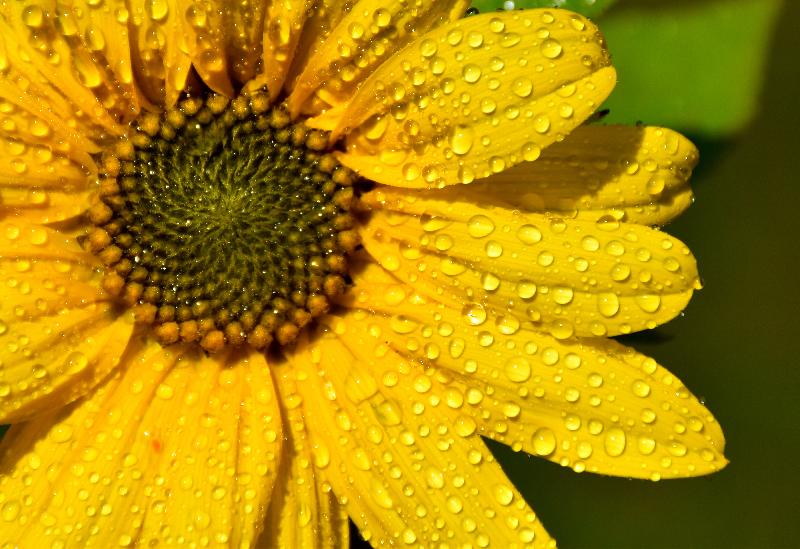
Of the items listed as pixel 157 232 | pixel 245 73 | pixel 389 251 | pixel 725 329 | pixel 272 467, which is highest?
pixel 245 73

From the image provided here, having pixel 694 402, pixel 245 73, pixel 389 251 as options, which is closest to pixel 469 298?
pixel 389 251

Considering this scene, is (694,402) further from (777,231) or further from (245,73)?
(777,231)

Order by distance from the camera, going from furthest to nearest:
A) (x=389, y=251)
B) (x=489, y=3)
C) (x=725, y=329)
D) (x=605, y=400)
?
(x=725, y=329) → (x=489, y=3) → (x=389, y=251) → (x=605, y=400)

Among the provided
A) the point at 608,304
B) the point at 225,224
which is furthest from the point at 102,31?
the point at 608,304

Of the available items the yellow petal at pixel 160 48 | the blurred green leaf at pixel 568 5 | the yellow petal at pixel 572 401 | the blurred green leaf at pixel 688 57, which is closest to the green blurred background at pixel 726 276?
the blurred green leaf at pixel 688 57

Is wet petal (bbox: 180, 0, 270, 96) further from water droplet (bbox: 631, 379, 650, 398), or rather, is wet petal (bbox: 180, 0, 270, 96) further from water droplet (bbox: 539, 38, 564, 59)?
water droplet (bbox: 631, 379, 650, 398)

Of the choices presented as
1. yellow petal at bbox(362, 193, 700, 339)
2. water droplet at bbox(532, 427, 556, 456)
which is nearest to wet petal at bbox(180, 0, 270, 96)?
yellow petal at bbox(362, 193, 700, 339)

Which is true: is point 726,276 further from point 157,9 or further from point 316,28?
point 157,9
